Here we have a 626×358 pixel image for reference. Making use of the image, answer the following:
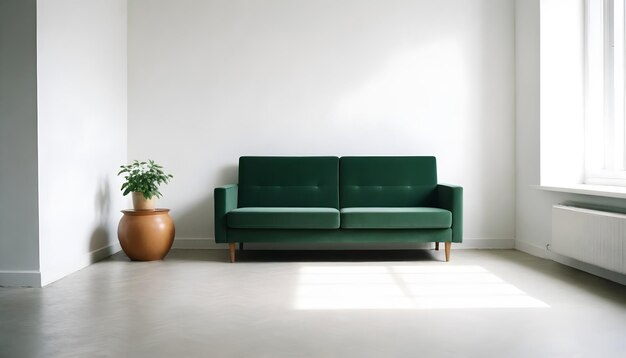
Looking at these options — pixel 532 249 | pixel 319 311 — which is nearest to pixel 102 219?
pixel 319 311

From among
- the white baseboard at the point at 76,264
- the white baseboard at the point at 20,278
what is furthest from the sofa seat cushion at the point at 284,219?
the white baseboard at the point at 20,278

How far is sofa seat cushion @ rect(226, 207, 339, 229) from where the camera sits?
489 centimetres

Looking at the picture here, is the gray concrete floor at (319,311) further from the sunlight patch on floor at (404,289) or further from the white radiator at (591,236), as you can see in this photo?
the white radiator at (591,236)

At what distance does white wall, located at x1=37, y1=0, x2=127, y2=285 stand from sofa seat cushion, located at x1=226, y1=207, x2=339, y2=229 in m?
1.33

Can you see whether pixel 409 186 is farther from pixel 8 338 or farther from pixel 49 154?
pixel 8 338

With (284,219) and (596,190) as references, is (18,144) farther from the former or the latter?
(596,190)

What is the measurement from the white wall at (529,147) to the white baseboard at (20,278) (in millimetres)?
4343

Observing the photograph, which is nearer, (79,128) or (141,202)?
(79,128)

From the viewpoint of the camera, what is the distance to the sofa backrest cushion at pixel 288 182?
18.1ft

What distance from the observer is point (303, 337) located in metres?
2.79

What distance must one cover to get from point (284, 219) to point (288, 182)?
74cm

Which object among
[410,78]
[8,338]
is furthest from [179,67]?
[8,338]

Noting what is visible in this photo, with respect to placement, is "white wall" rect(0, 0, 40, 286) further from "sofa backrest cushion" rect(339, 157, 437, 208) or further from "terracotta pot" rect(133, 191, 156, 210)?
"sofa backrest cushion" rect(339, 157, 437, 208)

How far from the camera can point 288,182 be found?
5.55 meters
